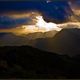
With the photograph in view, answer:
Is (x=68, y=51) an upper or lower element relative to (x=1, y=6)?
lower

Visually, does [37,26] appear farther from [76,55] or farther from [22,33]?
[76,55]

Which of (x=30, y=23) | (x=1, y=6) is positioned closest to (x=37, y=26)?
(x=30, y=23)

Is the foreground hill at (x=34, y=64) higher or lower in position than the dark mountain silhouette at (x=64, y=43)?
lower

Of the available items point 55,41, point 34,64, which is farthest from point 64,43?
point 34,64

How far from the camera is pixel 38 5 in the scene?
314 centimetres

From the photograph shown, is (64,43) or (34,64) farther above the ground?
(64,43)

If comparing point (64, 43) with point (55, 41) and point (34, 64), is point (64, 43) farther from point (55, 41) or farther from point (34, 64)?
point (34, 64)

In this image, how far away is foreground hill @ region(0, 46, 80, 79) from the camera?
121 inches

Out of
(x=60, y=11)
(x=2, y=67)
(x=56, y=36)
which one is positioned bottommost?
(x=2, y=67)

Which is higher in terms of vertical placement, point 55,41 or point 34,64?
point 55,41

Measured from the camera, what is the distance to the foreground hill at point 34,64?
10.1 ft

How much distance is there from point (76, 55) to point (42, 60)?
0.39 m

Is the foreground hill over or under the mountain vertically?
under

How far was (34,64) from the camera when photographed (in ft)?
10.2
